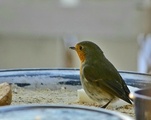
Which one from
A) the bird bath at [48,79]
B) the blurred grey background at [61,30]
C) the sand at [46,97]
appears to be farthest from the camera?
the blurred grey background at [61,30]

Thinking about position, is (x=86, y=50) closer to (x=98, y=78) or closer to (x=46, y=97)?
(x=98, y=78)

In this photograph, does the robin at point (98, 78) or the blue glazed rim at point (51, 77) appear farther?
the blue glazed rim at point (51, 77)

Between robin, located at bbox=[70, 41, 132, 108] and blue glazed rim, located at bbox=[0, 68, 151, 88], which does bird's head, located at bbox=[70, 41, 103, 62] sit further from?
blue glazed rim, located at bbox=[0, 68, 151, 88]

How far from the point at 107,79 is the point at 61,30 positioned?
4.15 m

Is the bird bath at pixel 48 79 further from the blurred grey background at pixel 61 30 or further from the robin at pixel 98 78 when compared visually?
the blurred grey background at pixel 61 30

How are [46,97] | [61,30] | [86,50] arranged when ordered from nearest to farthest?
[46,97], [86,50], [61,30]

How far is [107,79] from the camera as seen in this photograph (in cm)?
216

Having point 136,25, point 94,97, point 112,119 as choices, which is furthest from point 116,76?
point 136,25

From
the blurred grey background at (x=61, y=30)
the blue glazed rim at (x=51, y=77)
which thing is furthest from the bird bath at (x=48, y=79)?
the blurred grey background at (x=61, y=30)

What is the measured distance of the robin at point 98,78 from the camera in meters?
2.09

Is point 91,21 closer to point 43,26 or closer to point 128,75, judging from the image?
point 43,26

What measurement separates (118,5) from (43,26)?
0.90 metres

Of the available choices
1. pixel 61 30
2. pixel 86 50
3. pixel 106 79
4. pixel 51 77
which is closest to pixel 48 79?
pixel 51 77

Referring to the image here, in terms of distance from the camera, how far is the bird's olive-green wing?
207 cm
